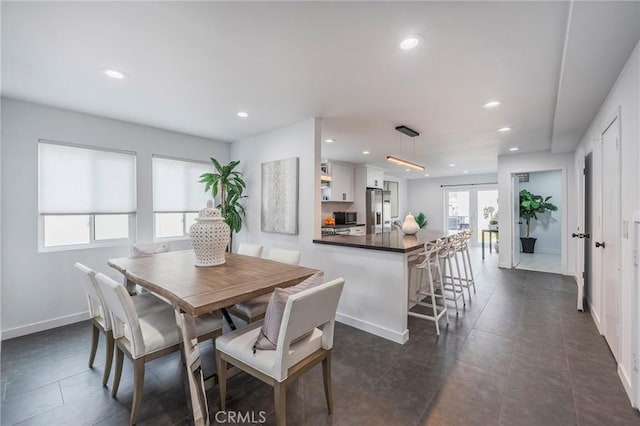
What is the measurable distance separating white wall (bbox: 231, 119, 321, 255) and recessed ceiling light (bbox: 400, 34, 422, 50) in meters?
1.66

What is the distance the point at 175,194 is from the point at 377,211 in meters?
4.98

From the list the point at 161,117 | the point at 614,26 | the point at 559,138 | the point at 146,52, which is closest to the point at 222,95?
the point at 146,52

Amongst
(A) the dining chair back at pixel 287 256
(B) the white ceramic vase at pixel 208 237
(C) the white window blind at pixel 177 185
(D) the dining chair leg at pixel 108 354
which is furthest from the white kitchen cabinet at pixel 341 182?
(D) the dining chair leg at pixel 108 354

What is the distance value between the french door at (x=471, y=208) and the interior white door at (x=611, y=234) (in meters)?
6.22

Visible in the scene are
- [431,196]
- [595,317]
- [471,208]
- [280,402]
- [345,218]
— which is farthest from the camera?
[431,196]

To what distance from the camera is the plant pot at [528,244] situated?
757 centimetres

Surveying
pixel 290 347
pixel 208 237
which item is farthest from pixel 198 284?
pixel 290 347

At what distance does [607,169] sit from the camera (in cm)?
250

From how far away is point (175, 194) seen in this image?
419 centimetres

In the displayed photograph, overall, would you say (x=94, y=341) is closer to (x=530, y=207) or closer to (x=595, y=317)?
(x=595, y=317)

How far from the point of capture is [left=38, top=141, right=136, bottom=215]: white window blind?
10.1ft

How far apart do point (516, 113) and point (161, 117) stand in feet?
14.5
